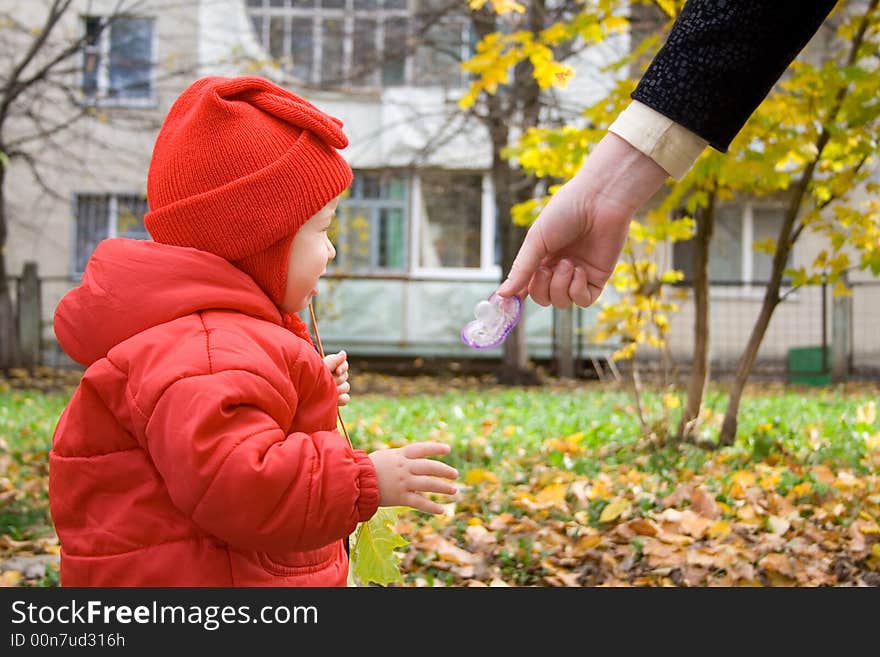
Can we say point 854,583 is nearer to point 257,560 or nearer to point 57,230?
point 257,560

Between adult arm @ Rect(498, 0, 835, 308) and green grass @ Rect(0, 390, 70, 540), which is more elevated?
adult arm @ Rect(498, 0, 835, 308)

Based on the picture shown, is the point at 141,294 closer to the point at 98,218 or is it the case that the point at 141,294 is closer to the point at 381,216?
the point at 381,216

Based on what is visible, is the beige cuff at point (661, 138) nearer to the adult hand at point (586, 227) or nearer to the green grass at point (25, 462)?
the adult hand at point (586, 227)

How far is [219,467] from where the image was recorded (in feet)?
4.98

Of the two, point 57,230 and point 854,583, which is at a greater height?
point 57,230

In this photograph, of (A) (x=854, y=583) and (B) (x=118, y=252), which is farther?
(A) (x=854, y=583)

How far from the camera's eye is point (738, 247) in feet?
59.7

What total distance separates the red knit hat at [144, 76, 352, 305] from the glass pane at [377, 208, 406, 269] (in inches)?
652

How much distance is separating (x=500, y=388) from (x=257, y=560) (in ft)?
36.0

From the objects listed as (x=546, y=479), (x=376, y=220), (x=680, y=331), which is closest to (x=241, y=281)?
(x=546, y=479)

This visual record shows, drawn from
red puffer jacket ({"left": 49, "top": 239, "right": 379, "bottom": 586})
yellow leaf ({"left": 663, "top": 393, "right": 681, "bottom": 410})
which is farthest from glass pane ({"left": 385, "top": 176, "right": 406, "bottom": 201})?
red puffer jacket ({"left": 49, "top": 239, "right": 379, "bottom": 586})

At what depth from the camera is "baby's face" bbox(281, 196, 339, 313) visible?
1864 millimetres

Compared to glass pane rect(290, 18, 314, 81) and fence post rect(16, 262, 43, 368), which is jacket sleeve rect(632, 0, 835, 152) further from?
glass pane rect(290, 18, 314, 81)

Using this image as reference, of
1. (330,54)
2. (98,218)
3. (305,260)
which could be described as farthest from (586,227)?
(98,218)
